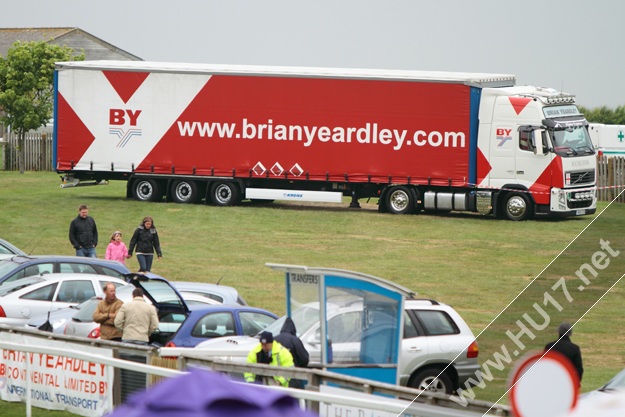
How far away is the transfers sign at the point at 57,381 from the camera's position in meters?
7.62

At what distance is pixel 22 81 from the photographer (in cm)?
4841

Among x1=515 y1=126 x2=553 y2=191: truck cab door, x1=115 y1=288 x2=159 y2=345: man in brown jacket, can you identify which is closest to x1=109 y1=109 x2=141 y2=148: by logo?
x1=515 y1=126 x2=553 y2=191: truck cab door

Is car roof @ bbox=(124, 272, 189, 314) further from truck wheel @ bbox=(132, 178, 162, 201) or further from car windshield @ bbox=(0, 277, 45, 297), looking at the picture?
truck wheel @ bbox=(132, 178, 162, 201)

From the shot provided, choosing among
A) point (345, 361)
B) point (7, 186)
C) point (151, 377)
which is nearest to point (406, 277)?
Result: point (345, 361)

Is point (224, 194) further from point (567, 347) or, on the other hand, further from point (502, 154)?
point (567, 347)

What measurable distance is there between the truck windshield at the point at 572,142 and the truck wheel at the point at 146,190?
14605mm

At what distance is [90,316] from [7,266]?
10.5 ft

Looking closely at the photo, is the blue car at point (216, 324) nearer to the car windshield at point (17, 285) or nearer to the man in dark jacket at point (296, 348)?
the man in dark jacket at point (296, 348)

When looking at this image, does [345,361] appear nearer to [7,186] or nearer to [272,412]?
[272,412]

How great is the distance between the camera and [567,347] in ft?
5.53

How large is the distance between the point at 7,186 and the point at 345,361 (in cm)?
3311

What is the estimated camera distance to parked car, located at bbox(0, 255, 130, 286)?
46.2 ft

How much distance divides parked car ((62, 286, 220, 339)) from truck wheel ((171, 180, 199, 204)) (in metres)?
15.5

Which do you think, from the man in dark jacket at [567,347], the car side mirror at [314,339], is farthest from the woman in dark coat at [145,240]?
the man in dark jacket at [567,347]
